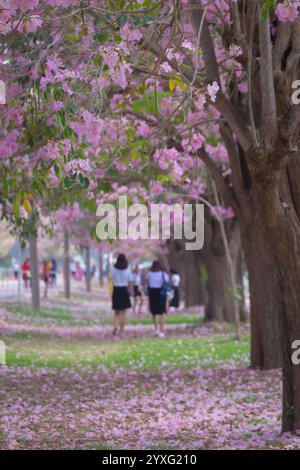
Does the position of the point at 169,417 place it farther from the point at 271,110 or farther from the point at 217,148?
the point at 217,148

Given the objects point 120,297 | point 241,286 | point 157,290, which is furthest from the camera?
point 241,286

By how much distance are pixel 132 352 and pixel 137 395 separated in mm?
6052

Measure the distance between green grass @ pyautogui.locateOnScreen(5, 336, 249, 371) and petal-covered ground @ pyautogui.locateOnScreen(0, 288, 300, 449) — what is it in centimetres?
2

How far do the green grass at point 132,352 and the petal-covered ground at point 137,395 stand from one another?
18 mm

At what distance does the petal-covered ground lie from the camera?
9.12 m

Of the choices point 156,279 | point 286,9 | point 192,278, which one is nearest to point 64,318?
point 192,278

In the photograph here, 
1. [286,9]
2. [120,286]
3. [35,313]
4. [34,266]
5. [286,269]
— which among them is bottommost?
[35,313]

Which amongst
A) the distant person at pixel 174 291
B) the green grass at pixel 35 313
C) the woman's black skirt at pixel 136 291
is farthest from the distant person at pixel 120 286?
the woman's black skirt at pixel 136 291

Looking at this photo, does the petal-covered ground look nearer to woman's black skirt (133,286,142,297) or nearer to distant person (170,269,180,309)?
distant person (170,269,180,309)

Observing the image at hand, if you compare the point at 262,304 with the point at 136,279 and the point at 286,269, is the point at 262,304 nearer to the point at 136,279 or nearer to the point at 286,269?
the point at 286,269

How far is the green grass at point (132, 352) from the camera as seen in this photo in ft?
53.6

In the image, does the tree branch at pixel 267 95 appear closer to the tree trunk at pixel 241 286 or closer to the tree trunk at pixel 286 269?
the tree trunk at pixel 286 269

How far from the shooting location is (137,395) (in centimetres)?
1239

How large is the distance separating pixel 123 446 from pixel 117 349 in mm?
10907
